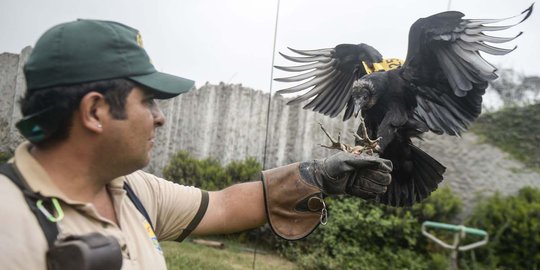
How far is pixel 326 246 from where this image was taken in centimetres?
621

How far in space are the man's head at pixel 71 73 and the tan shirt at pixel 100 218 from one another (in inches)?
4.5

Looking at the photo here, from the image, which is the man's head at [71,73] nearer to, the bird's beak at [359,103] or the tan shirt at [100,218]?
the tan shirt at [100,218]

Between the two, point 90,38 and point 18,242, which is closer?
point 18,242

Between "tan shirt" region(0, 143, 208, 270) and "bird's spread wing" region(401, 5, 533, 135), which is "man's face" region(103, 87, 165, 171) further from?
"bird's spread wing" region(401, 5, 533, 135)

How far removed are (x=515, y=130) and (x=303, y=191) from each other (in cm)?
576

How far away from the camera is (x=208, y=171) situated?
743cm

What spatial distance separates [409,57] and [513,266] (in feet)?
15.0

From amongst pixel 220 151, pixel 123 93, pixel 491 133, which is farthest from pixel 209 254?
pixel 123 93

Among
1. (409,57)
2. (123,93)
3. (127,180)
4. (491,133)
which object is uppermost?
(409,57)

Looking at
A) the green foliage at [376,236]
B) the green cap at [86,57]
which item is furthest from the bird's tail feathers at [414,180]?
the green foliage at [376,236]

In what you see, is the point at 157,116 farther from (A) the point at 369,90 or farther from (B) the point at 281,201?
(A) the point at 369,90

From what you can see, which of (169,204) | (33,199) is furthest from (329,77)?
(33,199)

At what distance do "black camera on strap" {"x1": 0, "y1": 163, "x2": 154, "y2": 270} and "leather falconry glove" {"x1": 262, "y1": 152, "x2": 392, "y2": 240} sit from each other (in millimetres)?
888

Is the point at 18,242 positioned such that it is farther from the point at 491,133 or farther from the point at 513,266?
the point at 491,133
